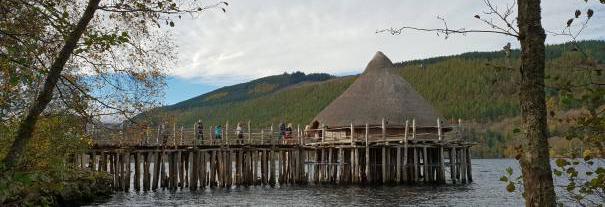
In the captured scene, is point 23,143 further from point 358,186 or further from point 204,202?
point 358,186

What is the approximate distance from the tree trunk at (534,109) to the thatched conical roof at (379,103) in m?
33.9

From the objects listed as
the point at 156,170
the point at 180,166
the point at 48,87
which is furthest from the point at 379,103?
the point at 48,87

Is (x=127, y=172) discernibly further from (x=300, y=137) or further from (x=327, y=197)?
(x=300, y=137)

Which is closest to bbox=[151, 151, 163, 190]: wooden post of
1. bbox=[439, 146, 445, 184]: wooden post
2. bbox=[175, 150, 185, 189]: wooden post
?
bbox=[175, 150, 185, 189]: wooden post

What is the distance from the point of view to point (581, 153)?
7254 millimetres

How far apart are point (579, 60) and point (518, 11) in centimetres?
80

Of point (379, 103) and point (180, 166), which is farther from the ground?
point (379, 103)

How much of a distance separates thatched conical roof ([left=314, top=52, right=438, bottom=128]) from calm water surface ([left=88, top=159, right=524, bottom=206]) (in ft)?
17.6

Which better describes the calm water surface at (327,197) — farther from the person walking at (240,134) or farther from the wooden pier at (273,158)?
the person walking at (240,134)

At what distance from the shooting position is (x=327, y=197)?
102 ft

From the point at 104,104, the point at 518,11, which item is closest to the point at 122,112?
the point at 104,104

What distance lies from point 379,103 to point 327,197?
42.3 ft

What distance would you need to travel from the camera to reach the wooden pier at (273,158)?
3488 cm

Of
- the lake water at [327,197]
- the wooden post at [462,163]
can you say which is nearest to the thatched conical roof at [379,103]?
the wooden post at [462,163]
